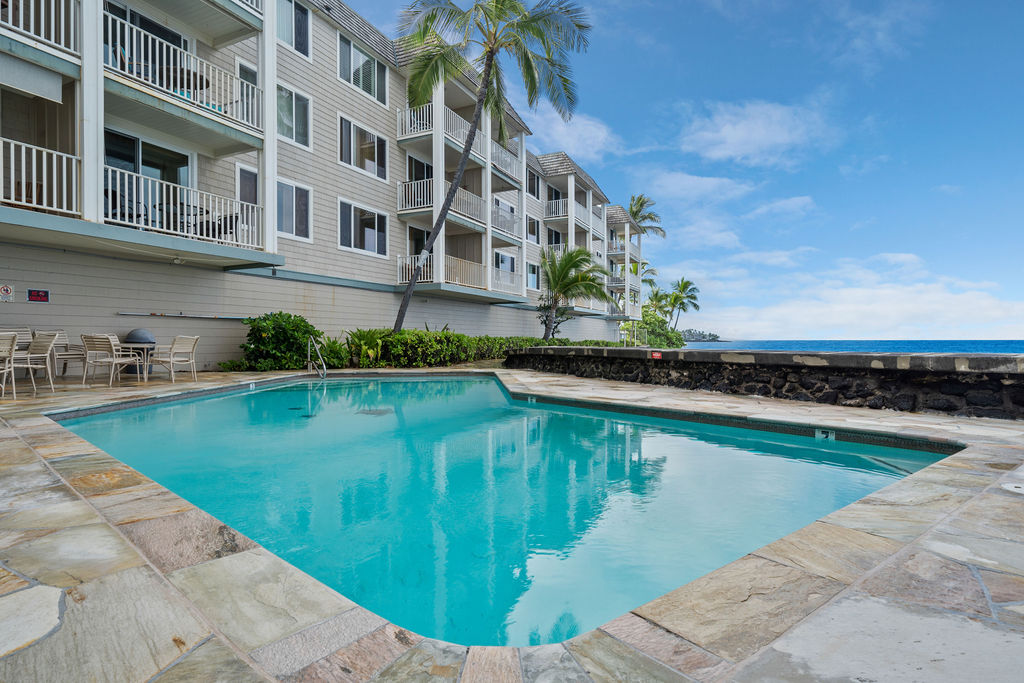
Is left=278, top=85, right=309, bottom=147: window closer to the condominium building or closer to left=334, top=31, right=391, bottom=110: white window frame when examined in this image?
the condominium building

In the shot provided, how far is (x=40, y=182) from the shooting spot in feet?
28.1

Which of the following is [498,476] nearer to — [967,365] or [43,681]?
[43,681]

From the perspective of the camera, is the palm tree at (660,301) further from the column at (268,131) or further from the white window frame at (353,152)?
the column at (268,131)

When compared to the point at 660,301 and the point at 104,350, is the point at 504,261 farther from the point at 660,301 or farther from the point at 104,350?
the point at 660,301

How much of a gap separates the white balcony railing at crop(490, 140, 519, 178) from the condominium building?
18cm

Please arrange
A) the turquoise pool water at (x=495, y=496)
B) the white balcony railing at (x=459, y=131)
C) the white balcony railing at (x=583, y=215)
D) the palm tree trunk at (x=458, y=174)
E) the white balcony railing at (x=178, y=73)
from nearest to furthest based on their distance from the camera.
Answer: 1. the turquoise pool water at (x=495, y=496)
2. the white balcony railing at (x=178, y=73)
3. the palm tree trunk at (x=458, y=174)
4. the white balcony railing at (x=459, y=131)
5. the white balcony railing at (x=583, y=215)

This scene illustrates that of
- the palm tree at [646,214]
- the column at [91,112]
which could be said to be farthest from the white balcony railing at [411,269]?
the palm tree at [646,214]

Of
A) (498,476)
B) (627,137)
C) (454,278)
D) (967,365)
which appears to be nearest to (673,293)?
(627,137)

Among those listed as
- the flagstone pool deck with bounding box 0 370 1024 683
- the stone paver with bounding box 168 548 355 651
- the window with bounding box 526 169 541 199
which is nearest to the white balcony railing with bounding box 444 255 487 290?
the window with bounding box 526 169 541 199

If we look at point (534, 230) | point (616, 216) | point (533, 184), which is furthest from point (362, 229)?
point (616, 216)

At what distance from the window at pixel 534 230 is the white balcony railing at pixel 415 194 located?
8.74 metres

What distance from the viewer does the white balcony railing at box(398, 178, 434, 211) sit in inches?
639

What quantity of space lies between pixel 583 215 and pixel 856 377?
20667mm

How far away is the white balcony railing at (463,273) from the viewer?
54.6ft
